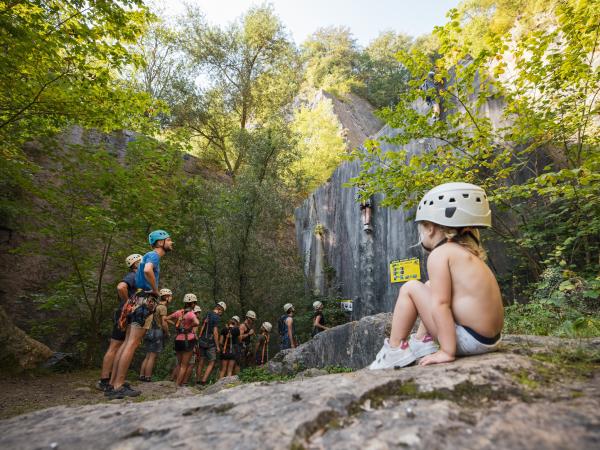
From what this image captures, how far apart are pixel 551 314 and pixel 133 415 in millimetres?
5578

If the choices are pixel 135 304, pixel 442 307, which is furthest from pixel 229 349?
pixel 442 307

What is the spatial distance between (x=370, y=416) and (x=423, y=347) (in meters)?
1.16

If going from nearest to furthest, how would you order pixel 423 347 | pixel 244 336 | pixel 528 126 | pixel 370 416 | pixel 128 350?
pixel 370 416, pixel 423 347, pixel 128 350, pixel 528 126, pixel 244 336

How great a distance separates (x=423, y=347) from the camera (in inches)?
84.5

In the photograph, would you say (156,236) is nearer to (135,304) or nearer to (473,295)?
(135,304)

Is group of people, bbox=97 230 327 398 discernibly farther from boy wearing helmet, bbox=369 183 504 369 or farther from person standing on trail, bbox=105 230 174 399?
boy wearing helmet, bbox=369 183 504 369

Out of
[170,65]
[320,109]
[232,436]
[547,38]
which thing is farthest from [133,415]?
[170,65]

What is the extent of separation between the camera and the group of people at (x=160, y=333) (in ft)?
13.8

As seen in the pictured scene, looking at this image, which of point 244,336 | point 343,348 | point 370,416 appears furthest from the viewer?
point 244,336

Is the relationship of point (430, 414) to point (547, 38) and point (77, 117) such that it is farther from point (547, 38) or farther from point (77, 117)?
point (77, 117)

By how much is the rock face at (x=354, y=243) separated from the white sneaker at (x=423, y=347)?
6.85 meters

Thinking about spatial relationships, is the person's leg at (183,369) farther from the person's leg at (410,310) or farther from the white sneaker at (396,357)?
the person's leg at (410,310)

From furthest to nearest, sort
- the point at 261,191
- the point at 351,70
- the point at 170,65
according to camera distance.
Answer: the point at 351,70
the point at 170,65
the point at 261,191

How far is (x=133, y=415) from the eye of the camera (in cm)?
140
